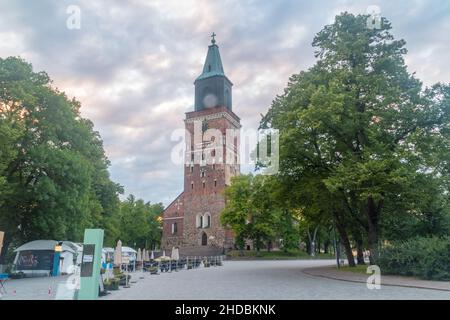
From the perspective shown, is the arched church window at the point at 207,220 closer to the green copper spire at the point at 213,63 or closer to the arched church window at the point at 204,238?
the arched church window at the point at 204,238

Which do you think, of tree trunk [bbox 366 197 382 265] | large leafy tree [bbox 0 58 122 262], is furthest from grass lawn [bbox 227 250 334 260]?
tree trunk [bbox 366 197 382 265]

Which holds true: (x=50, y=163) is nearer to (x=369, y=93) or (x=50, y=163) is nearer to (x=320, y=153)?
(x=320, y=153)

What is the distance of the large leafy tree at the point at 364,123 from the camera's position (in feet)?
62.7

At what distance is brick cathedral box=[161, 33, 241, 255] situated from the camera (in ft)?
215

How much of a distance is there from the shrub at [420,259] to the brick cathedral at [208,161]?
44009 mm

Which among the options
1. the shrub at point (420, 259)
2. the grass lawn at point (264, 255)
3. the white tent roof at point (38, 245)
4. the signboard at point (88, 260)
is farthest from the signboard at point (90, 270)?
the grass lawn at point (264, 255)

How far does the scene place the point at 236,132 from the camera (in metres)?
70.9

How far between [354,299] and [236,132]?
59623 millimetres

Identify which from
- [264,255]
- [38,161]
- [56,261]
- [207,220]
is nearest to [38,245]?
[56,261]

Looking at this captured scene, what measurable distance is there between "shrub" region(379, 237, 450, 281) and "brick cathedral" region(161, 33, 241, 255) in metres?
44.0

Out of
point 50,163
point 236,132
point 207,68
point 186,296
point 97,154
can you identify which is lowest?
point 186,296

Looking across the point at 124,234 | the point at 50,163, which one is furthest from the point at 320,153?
the point at 124,234

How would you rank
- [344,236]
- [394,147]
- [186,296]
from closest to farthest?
[186,296]
[394,147]
[344,236]

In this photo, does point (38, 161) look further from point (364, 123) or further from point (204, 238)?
point (204, 238)
